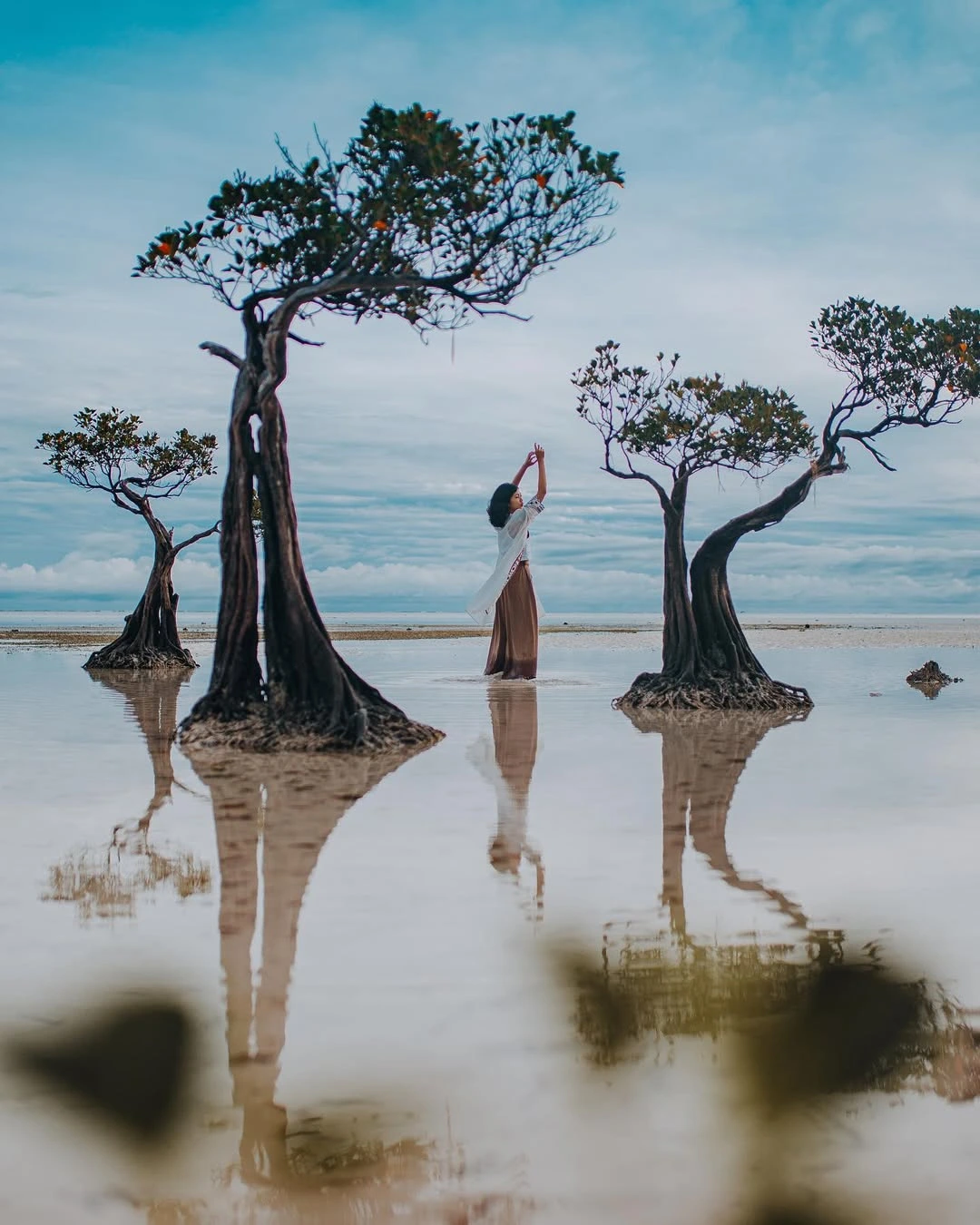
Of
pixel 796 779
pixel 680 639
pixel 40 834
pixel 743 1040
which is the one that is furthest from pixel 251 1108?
pixel 680 639

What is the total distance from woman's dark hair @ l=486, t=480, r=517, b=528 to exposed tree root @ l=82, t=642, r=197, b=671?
11738 millimetres

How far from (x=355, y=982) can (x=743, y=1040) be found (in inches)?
66.3

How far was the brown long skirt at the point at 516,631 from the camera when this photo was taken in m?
23.0

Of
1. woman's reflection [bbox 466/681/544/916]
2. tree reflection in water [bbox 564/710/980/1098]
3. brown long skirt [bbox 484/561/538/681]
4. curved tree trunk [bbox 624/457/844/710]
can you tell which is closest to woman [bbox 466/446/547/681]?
brown long skirt [bbox 484/561/538/681]

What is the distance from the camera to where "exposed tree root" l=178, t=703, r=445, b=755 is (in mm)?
13078

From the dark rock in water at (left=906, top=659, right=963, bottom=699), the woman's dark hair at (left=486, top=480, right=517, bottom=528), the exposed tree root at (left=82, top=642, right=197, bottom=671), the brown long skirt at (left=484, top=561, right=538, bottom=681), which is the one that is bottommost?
the exposed tree root at (left=82, top=642, right=197, bottom=671)

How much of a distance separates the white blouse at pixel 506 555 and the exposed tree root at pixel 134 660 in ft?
36.8

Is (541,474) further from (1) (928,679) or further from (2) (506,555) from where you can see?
(1) (928,679)

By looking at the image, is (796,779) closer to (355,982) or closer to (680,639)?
(355,982)

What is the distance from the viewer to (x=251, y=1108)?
4031 millimetres

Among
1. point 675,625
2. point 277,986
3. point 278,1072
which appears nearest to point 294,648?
point 675,625

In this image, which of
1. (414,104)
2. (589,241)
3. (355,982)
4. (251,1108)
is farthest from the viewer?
(589,241)

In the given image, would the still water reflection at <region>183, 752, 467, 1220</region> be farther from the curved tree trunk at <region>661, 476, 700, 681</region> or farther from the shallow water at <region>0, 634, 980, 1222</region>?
the curved tree trunk at <region>661, 476, 700, 681</region>

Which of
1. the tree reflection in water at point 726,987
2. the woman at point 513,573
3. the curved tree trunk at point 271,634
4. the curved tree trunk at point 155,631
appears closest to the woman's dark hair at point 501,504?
the woman at point 513,573
